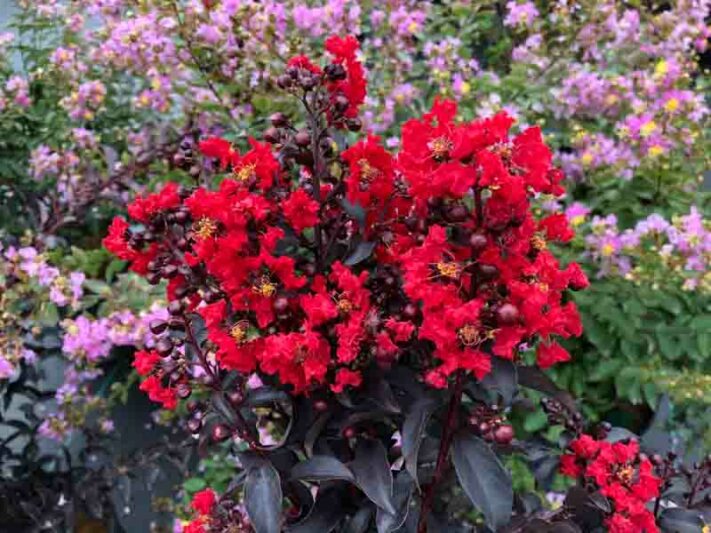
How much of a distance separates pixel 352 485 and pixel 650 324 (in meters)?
1.05

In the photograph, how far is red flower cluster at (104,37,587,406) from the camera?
71 cm

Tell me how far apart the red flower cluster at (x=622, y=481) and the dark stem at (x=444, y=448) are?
0.17 m

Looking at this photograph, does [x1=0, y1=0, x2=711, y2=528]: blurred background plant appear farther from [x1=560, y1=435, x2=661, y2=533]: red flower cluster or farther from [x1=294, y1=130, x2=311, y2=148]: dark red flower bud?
[x1=294, y1=130, x2=311, y2=148]: dark red flower bud

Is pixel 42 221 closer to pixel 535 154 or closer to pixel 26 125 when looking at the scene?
pixel 26 125

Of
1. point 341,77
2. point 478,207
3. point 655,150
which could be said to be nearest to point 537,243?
point 478,207

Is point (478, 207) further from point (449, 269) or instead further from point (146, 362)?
point (146, 362)

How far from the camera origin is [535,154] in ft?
2.43

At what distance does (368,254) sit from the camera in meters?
0.83

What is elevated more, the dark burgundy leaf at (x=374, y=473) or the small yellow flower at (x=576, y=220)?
the dark burgundy leaf at (x=374, y=473)

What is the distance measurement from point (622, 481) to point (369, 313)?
1.18 feet

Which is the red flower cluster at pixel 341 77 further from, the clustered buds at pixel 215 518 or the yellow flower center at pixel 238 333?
the clustered buds at pixel 215 518

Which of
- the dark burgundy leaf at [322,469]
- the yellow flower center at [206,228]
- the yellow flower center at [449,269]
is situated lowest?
the dark burgundy leaf at [322,469]

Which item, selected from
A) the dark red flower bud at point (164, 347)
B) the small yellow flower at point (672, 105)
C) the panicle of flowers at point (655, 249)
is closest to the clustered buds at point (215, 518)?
the dark red flower bud at point (164, 347)

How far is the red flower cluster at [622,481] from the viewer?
2.82 feet
